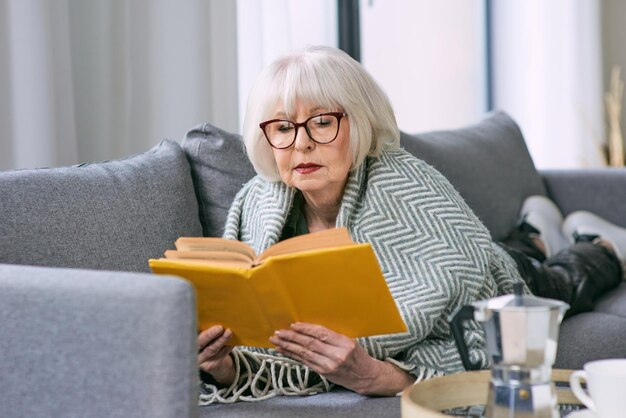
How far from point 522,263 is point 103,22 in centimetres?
123

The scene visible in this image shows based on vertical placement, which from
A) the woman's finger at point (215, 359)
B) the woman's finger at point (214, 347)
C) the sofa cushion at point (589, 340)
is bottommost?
the sofa cushion at point (589, 340)

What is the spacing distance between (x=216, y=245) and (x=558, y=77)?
3.83 m

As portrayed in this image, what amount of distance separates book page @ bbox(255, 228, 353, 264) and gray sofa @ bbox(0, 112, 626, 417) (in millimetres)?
193

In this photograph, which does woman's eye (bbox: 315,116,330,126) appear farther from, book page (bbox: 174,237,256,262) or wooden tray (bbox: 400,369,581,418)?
wooden tray (bbox: 400,369,581,418)

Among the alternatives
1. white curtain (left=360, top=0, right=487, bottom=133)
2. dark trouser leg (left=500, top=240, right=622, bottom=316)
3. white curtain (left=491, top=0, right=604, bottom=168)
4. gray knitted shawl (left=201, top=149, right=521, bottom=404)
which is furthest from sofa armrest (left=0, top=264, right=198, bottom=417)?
white curtain (left=491, top=0, right=604, bottom=168)

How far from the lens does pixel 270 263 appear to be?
1359mm

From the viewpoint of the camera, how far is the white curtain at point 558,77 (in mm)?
4926

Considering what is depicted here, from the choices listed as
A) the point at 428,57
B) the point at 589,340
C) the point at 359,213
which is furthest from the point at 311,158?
the point at 428,57

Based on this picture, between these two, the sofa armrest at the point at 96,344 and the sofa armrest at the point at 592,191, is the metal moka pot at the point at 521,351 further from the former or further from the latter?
the sofa armrest at the point at 592,191

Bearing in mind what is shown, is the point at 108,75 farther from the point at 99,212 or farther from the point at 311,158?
the point at 311,158

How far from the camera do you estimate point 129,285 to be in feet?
4.09

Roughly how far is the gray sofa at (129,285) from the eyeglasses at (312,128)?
29 centimetres

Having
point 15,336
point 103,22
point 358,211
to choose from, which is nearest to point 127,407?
point 15,336

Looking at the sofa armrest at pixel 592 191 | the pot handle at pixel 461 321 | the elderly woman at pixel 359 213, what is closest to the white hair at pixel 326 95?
the elderly woman at pixel 359 213
